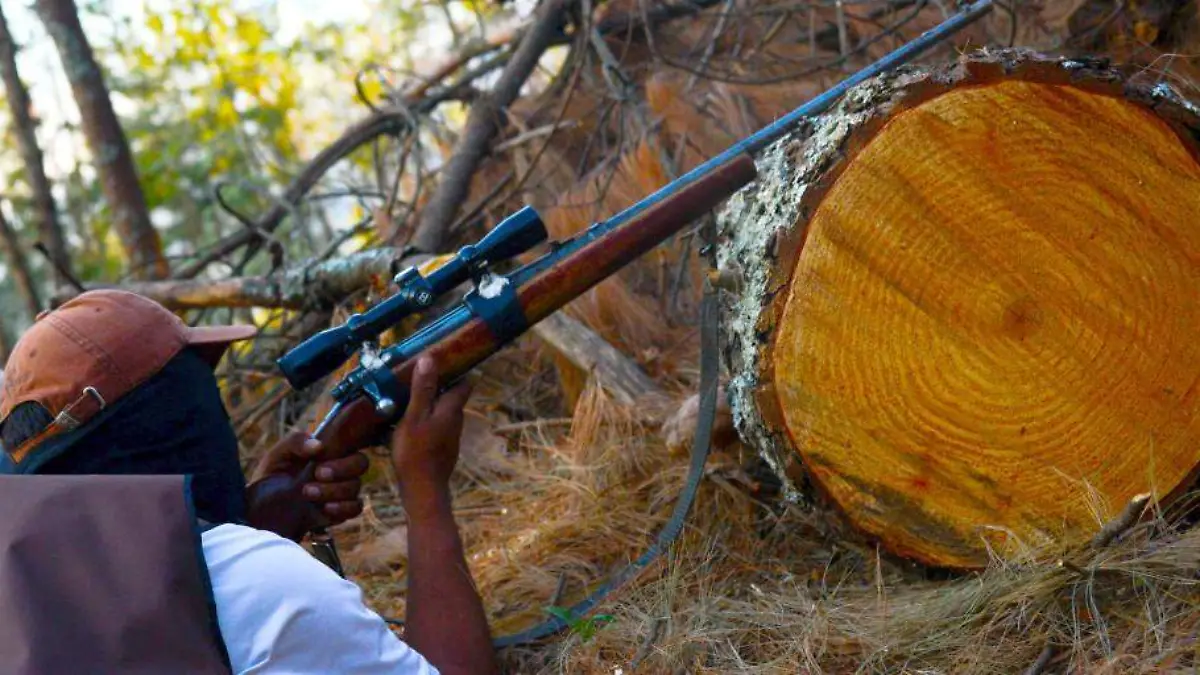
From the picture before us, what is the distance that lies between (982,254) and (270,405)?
316cm

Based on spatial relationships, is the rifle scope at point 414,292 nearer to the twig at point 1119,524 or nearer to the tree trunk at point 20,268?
the twig at point 1119,524

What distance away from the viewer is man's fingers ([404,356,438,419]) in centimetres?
247

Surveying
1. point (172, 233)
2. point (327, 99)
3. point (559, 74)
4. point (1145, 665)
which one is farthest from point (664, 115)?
point (327, 99)

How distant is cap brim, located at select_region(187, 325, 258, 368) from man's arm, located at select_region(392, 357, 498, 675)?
407 mm

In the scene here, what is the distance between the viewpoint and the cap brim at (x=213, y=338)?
2.38 meters

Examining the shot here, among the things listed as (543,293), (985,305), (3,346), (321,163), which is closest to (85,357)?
(543,293)

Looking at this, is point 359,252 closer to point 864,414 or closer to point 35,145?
point 864,414

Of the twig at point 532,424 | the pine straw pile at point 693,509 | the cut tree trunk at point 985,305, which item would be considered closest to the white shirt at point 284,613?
the pine straw pile at point 693,509

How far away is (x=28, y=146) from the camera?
6832 mm

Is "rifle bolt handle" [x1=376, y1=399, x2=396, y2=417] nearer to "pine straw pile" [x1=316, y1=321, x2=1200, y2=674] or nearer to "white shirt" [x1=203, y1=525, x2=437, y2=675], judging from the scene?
"white shirt" [x1=203, y1=525, x2=437, y2=675]

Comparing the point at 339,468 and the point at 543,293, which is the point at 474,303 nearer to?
the point at 543,293

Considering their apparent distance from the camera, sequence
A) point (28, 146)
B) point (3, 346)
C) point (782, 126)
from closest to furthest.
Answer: point (782, 126)
point (28, 146)
point (3, 346)

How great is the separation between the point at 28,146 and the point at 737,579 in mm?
5765

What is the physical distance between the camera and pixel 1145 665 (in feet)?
6.72
